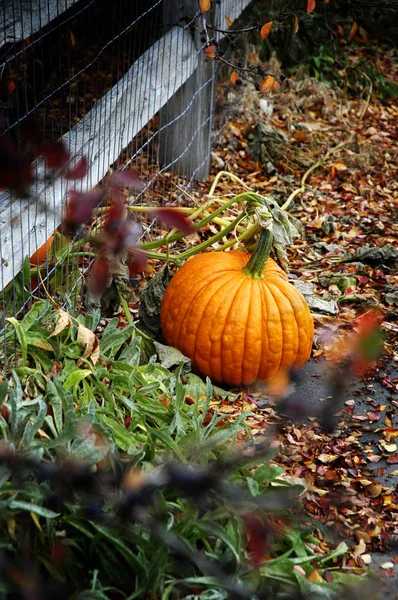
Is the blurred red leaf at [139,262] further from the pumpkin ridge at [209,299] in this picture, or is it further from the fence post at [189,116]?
the fence post at [189,116]

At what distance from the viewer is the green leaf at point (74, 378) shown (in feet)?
9.21

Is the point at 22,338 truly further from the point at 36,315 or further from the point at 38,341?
the point at 36,315

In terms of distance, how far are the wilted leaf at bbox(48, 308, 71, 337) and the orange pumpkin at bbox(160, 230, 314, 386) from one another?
23.0 inches

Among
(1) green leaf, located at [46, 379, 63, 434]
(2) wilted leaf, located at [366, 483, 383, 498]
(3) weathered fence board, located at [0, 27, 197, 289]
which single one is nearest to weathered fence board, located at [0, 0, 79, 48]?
(3) weathered fence board, located at [0, 27, 197, 289]

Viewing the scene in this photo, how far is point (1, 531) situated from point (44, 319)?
1179mm

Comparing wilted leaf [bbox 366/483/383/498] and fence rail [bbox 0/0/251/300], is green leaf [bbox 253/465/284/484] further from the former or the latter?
fence rail [bbox 0/0/251/300]

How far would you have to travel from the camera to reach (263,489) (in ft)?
8.58

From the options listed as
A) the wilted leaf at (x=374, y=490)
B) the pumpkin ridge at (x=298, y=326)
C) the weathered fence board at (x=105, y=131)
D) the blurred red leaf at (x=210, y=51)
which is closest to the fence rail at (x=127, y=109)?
the weathered fence board at (x=105, y=131)

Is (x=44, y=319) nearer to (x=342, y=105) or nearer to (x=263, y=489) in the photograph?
(x=263, y=489)

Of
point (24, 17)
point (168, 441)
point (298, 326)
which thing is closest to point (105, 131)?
point (24, 17)

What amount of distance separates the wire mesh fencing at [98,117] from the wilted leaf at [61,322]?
0.61 ft

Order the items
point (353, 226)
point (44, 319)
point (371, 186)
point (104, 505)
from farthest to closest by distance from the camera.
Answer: point (371, 186) < point (353, 226) < point (44, 319) < point (104, 505)

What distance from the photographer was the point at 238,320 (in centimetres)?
335

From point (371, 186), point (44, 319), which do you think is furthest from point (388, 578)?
point (371, 186)
